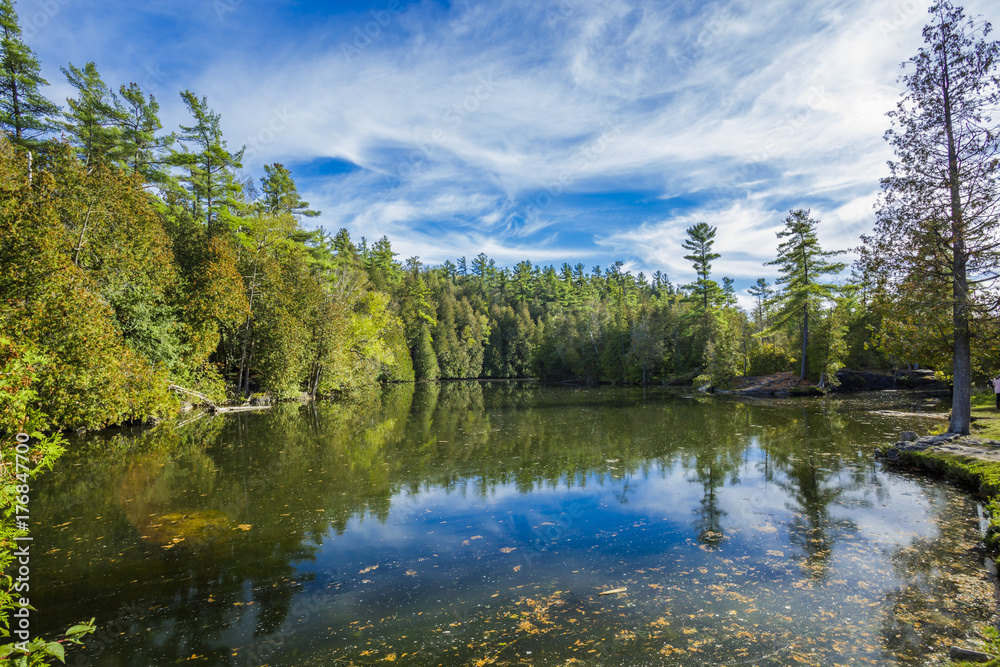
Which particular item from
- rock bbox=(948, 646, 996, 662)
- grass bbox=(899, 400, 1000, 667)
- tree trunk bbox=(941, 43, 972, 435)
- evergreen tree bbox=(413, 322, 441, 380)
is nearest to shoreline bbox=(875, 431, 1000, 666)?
grass bbox=(899, 400, 1000, 667)

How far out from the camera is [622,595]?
17.3ft

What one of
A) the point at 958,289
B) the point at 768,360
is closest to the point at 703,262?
the point at 768,360

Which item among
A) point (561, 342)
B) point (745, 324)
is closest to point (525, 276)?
point (561, 342)

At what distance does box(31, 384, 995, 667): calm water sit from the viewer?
4.39 m

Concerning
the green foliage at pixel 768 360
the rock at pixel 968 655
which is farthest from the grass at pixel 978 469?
the green foliage at pixel 768 360

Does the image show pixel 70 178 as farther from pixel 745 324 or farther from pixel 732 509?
pixel 745 324

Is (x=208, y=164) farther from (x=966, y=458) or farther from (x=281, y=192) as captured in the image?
(x=966, y=458)

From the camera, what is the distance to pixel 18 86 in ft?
64.2

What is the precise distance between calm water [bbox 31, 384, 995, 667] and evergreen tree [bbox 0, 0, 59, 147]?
17.1m

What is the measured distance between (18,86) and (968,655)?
108 feet

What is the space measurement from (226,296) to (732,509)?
2240cm

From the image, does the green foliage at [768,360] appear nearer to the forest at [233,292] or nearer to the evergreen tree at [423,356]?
the forest at [233,292]

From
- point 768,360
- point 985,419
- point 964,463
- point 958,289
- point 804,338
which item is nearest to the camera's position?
point 964,463

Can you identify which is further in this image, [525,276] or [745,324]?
[525,276]
